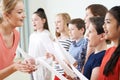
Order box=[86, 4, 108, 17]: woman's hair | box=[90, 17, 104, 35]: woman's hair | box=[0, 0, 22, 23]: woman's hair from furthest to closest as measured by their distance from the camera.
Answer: box=[86, 4, 108, 17]: woman's hair < box=[90, 17, 104, 35]: woman's hair < box=[0, 0, 22, 23]: woman's hair

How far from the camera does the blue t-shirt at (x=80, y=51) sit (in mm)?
1934

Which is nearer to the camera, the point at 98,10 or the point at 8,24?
the point at 8,24

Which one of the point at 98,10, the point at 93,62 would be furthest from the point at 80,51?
the point at 93,62

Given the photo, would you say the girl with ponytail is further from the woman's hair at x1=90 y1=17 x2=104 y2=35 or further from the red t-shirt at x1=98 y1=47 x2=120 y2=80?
the woman's hair at x1=90 y1=17 x2=104 y2=35

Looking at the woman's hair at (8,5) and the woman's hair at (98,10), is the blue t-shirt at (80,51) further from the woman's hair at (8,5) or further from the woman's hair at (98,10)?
the woman's hair at (8,5)

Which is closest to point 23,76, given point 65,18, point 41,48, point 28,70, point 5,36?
→ point 41,48

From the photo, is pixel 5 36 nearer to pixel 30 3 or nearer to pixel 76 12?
pixel 76 12

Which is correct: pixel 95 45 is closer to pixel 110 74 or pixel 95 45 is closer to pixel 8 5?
pixel 110 74

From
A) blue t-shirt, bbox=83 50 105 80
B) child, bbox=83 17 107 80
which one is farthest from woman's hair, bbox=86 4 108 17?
blue t-shirt, bbox=83 50 105 80

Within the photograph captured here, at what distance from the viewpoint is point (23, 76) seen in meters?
3.81

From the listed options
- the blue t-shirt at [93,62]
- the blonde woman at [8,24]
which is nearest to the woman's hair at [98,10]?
the blue t-shirt at [93,62]

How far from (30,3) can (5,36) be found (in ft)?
7.97

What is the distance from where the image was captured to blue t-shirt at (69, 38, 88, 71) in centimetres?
193

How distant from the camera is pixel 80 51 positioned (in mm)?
2010
